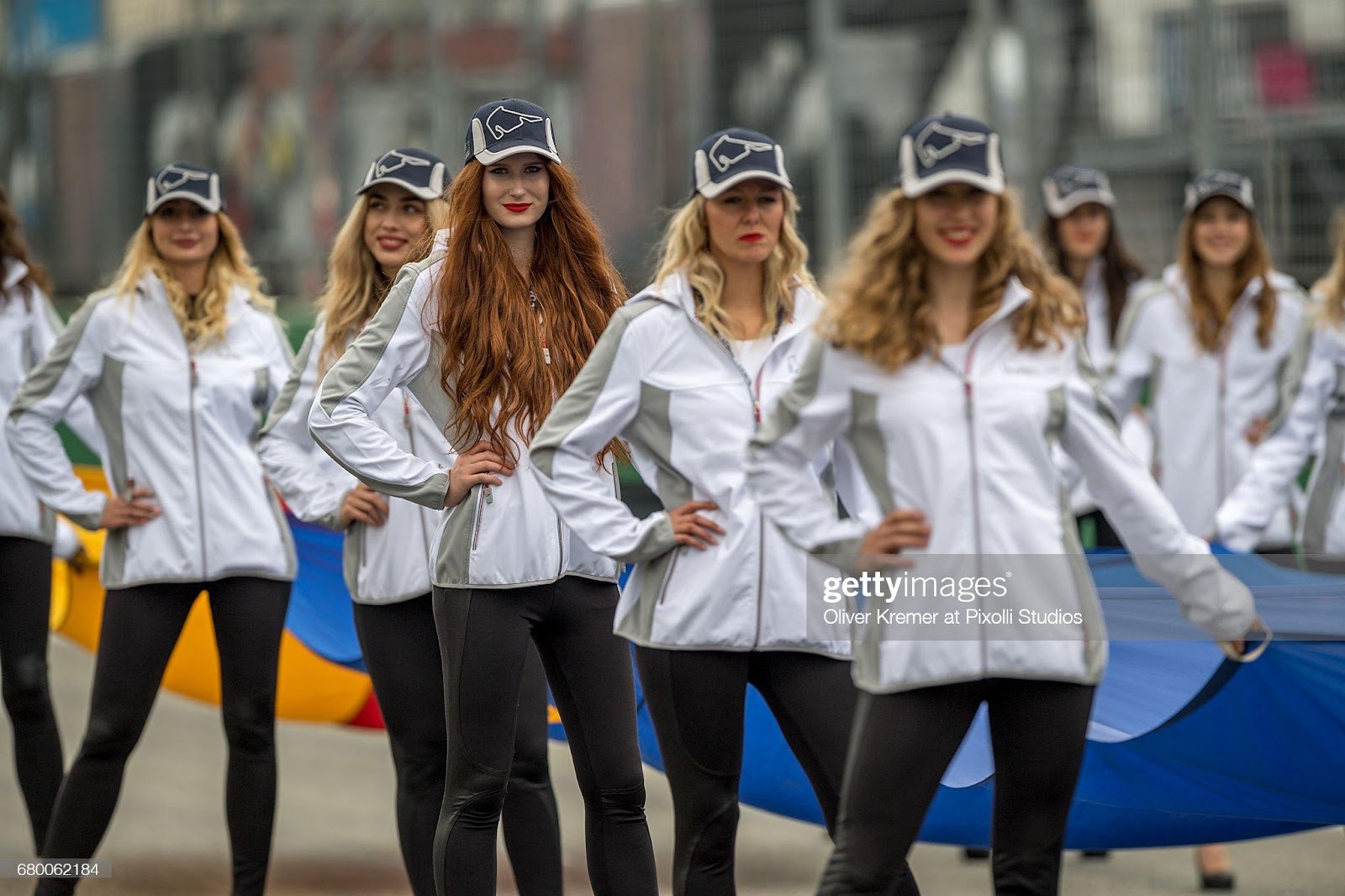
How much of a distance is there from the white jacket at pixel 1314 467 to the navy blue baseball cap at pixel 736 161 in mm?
3058

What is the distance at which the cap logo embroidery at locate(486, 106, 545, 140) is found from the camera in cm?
571

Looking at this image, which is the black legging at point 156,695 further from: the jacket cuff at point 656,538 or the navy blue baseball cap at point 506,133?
the jacket cuff at point 656,538

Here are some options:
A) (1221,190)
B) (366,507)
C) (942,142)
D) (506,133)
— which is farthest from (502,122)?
(1221,190)

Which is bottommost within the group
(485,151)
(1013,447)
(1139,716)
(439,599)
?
(1139,716)

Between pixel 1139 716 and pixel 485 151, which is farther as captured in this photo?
pixel 1139 716

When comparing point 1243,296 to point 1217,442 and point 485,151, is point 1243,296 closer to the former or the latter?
point 1217,442

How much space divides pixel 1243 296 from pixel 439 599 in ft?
14.4

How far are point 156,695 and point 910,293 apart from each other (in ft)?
10.5

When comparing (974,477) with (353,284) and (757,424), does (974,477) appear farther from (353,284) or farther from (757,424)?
(353,284)

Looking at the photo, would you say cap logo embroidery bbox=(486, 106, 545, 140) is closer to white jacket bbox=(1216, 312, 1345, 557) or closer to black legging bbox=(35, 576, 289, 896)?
black legging bbox=(35, 576, 289, 896)

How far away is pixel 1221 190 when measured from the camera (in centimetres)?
874

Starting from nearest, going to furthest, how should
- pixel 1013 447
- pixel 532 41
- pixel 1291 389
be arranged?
pixel 1013 447 < pixel 1291 389 < pixel 532 41

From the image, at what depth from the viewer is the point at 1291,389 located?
7.85 meters

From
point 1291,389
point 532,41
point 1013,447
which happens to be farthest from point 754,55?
point 1013,447
